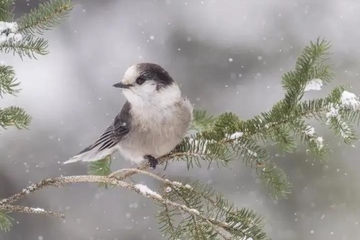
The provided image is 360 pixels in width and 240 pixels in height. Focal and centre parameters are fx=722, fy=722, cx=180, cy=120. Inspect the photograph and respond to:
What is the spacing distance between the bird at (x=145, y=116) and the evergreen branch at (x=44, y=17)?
43cm

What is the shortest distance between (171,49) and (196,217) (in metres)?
3.55

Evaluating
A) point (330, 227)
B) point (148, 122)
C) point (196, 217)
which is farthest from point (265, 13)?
point (196, 217)

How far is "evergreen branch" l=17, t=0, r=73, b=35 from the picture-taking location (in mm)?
1480

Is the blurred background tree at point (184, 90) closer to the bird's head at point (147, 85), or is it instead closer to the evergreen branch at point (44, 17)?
the bird's head at point (147, 85)

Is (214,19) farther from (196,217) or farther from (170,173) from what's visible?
(196,217)

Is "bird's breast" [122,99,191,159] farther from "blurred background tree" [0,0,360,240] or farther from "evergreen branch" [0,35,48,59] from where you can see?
"blurred background tree" [0,0,360,240]

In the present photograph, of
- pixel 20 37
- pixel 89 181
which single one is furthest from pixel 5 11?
pixel 89 181

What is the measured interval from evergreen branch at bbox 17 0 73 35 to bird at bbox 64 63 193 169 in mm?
432

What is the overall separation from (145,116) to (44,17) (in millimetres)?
536

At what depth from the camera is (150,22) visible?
205 inches

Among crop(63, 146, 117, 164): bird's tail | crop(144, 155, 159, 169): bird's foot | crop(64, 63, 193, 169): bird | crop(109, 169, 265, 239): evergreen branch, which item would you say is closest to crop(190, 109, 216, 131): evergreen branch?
crop(64, 63, 193, 169): bird

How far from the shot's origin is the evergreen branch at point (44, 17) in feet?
4.86

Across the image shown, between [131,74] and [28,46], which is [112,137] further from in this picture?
[28,46]

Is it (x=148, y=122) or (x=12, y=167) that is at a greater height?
(x=12, y=167)
